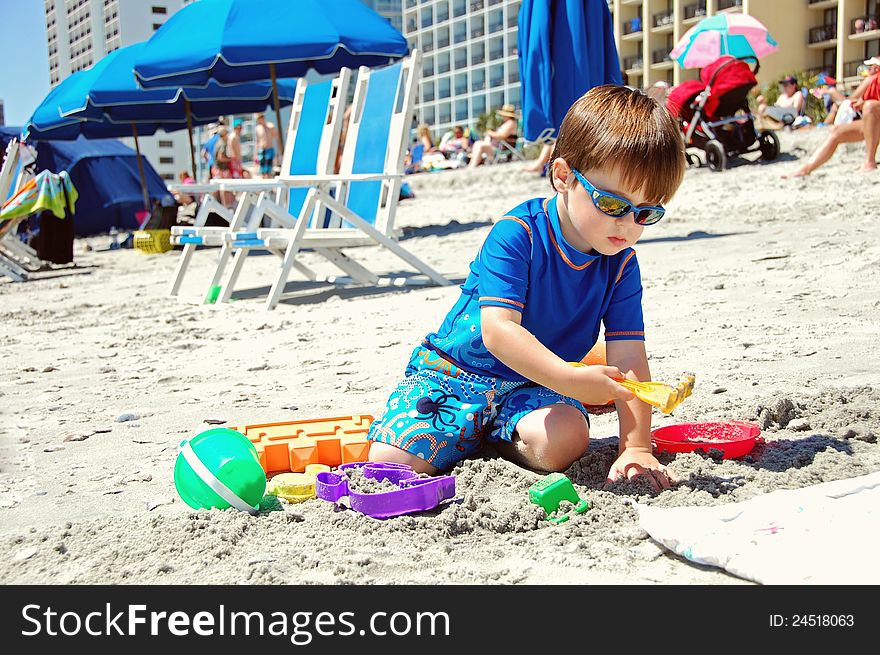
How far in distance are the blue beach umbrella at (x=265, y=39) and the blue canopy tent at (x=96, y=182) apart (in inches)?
297

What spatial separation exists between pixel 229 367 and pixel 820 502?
2.61 metres

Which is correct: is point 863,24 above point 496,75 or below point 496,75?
above

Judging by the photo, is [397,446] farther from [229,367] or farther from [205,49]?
[205,49]

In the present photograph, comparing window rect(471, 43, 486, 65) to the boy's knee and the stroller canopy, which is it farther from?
the boy's knee

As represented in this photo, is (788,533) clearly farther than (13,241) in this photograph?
No

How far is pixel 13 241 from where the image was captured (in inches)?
390

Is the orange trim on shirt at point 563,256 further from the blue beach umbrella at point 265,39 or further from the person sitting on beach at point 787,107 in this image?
the person sitting on beach at point 787,107

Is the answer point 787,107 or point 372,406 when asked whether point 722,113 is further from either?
point 372,406

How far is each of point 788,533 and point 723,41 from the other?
14.7m

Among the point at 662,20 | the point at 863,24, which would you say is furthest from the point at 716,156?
the point at 662,20

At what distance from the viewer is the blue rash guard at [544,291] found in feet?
7.33

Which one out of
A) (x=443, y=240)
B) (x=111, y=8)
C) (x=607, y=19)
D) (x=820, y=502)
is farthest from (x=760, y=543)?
(x=111, y=8)

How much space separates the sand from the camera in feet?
5.85

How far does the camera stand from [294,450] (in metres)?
2.41
